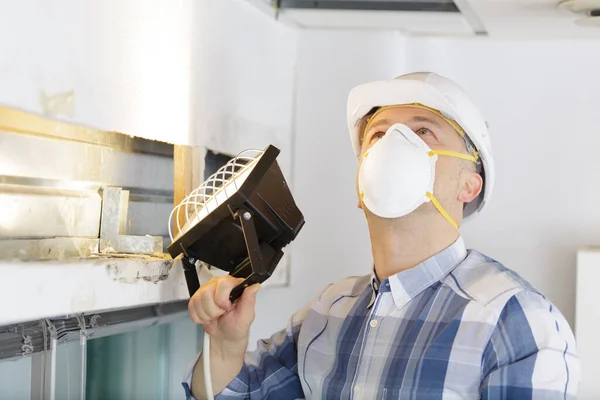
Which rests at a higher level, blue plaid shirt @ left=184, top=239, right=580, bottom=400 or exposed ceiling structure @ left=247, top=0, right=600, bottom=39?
exposed ceiling structure @ left=247, top=0, right=600, bottom=39

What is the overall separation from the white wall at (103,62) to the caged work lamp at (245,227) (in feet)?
0.75

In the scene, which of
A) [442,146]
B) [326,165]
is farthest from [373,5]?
[442,146]

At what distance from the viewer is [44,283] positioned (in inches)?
50.1

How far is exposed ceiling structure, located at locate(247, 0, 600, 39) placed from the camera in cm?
200

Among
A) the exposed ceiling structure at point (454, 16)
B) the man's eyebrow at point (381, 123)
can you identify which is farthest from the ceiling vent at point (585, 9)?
the man's eyebrow at point (381, 123)

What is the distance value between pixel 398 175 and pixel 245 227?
12.2 inches

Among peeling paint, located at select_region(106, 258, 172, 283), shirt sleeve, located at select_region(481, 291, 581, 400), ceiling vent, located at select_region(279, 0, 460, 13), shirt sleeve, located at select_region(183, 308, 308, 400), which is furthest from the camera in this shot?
ceiling vent, located at select_region(279, 0, 460, 13)

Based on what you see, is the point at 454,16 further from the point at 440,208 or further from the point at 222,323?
the point at 222,323

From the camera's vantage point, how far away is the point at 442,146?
1581 millimetres

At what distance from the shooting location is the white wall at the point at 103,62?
1222 millimetres

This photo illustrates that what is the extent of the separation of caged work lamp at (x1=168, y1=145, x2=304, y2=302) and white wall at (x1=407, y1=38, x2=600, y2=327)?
3.16ft

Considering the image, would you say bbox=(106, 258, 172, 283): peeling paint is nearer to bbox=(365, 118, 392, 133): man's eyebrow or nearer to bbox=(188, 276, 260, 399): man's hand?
bbox=(188, 276, 260, 399): man's hand

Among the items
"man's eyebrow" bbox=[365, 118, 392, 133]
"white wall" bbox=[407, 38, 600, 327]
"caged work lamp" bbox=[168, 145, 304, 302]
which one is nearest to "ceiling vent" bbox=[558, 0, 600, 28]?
"white wall" bbox=[407, 38, 600, 327]

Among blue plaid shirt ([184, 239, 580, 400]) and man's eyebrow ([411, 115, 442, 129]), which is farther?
man's eyebrow ([411, 115, 442, 129])
